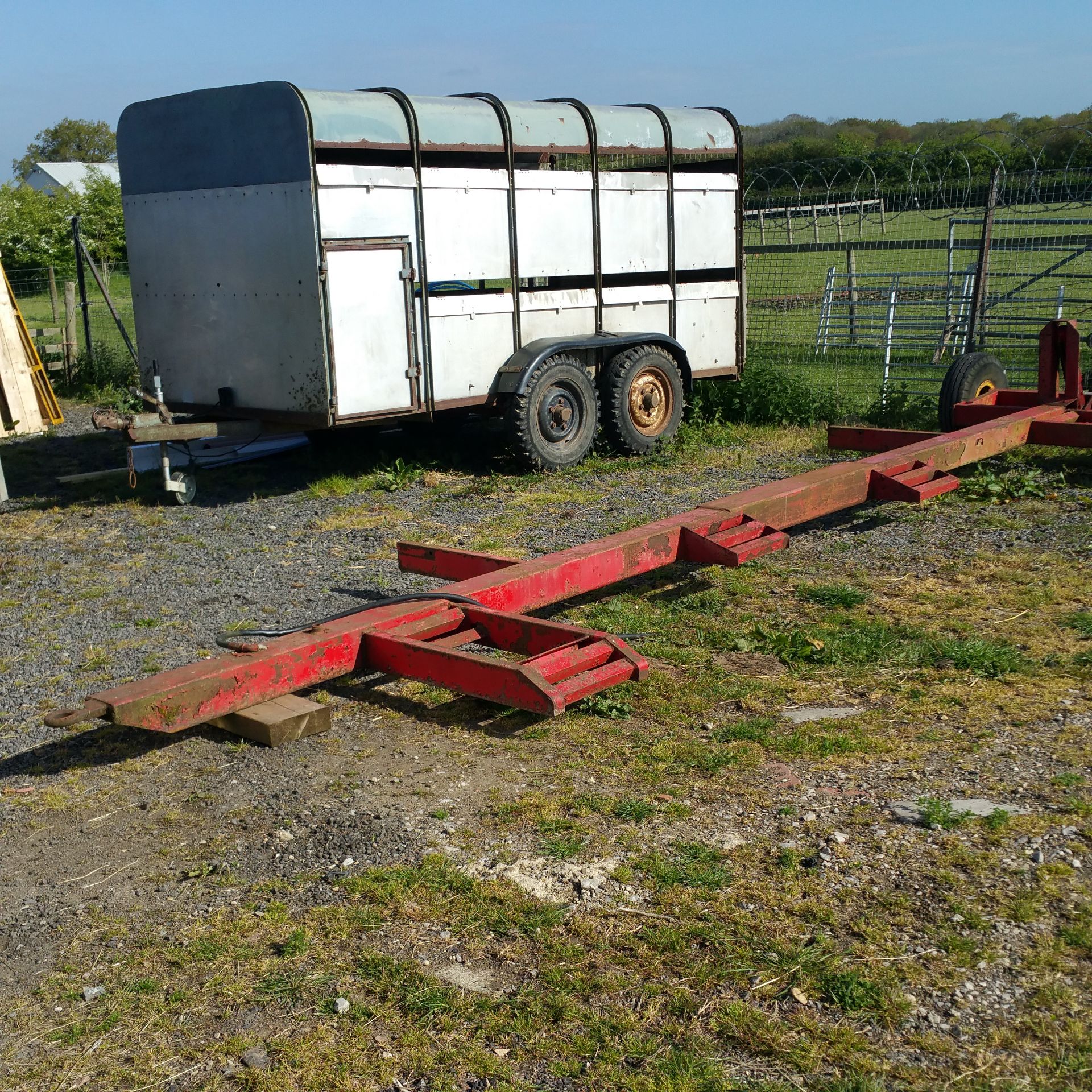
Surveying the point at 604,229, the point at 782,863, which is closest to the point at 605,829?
the point at 782,863

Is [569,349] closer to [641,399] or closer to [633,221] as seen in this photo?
[641,399]

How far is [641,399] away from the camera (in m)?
11.2

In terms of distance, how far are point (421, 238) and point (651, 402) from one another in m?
2.99

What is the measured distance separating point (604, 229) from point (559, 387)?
1560 mm

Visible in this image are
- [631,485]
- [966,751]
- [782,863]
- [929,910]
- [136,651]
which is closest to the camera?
[929,910]

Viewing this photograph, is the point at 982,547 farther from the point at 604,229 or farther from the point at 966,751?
the point at 604,229

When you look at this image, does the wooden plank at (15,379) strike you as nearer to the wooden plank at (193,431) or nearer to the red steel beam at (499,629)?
the wooden plank at (193,431)

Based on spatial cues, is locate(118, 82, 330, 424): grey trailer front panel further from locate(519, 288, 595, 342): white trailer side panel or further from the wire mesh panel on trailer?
the wire mesh panel on trailer

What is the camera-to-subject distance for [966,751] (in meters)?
4.44

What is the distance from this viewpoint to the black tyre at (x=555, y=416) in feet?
33.1

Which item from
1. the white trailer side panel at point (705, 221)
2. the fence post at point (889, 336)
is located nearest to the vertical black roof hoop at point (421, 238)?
the white trailer side panel at point (705, 221)

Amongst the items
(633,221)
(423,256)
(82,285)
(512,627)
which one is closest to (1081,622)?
(512,627)

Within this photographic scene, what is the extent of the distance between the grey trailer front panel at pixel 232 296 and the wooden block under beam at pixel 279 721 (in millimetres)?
4766

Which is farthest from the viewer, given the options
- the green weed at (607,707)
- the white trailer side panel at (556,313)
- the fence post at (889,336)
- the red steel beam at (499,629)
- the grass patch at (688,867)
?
the fence post at (889,336)
